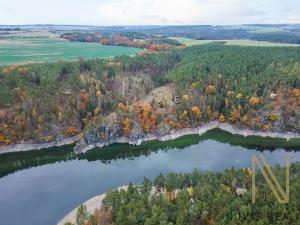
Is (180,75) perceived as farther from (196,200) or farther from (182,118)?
(196,200)

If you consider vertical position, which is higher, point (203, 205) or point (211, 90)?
point (203, 205)

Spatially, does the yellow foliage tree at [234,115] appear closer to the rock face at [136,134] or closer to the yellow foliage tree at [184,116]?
the yellow foliage tree at [184,116]

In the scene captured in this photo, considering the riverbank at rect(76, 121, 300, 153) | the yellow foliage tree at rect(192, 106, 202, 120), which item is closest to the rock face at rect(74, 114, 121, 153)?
the riverbank at rect(76, 121, 300, 153)

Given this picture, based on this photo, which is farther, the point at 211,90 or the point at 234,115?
the point at 211,90

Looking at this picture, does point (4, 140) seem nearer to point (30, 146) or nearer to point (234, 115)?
point (30, 146)

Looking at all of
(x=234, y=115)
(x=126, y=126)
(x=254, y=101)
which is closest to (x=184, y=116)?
(x=234, y=115)

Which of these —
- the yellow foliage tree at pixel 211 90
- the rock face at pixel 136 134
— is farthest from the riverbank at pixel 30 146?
the yellow foliage tree at pixel 211 90

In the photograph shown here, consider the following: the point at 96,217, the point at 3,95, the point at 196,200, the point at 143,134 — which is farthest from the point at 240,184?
the point at 3,95
